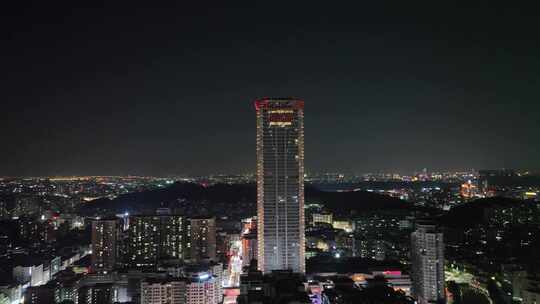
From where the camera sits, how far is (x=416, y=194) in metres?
44.6

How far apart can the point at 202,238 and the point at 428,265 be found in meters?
10.0

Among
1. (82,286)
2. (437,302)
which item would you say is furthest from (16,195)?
(437,302)

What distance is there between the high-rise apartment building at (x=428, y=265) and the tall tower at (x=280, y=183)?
4.14m

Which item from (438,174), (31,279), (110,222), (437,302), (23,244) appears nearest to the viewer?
(437,302)

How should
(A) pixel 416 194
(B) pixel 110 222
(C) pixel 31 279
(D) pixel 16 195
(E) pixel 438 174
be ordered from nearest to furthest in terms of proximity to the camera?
(C) pixel 31 279 < (B) pixel 110 222 < (D) pixel 16 195 < (A) pixel 416 194 < (E) pixel 438 174

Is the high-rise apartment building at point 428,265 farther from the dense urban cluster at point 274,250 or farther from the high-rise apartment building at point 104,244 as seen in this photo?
the high-rise apartment building at point 104,244

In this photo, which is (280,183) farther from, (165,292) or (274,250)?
(165,292)

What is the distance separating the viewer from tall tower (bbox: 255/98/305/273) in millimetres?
16922

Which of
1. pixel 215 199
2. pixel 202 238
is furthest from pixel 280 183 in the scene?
pixel 215 199

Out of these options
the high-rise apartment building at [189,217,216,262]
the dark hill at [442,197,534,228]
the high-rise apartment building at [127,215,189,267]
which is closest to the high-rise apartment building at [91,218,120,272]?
the high-rise apartment building at [127,215,189,267]

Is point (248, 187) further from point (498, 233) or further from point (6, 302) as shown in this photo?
point (6, 302)

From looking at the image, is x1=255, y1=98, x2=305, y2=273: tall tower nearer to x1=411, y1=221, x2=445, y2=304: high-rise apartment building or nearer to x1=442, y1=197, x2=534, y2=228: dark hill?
x1=411, y1=221, x2=445, y2=304: high-rise apartment building

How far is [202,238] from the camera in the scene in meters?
20.3

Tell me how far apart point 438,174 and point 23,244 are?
55172 mm
